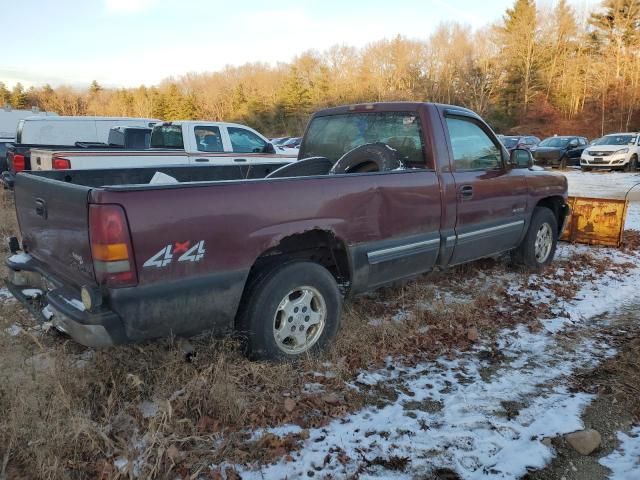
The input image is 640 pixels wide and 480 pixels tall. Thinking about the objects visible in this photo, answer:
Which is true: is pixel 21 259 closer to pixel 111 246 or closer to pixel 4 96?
pixel 111 246

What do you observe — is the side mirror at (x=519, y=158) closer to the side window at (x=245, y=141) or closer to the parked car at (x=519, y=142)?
the side window at (x=245, y=141)

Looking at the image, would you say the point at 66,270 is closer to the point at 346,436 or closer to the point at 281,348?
the point at 281,348

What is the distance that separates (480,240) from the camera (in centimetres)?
504

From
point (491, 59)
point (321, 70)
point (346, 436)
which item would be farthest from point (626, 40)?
point (346, 436)

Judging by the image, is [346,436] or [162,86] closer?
[346,436]

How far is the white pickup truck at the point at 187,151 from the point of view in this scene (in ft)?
28.1

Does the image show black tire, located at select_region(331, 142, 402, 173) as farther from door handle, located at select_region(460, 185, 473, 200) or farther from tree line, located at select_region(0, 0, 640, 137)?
tree line, located at select_region(0, 0, 640, 137)

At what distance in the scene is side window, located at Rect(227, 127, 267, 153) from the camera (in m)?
10.4

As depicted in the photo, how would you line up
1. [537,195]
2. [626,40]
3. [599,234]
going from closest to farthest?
[537,195]
[599,234]
[626,40]

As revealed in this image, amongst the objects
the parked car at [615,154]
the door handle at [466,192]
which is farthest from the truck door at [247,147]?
the parked car at [615,154]

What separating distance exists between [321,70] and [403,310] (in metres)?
65.2

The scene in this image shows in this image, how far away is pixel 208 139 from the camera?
33.0 feet

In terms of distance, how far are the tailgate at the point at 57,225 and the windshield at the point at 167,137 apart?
630 centimetres

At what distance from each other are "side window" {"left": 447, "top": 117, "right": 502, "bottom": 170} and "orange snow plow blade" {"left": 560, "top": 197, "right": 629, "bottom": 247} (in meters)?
3.02
